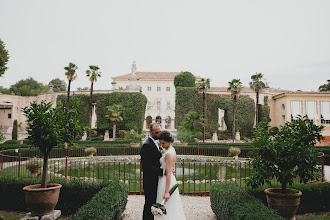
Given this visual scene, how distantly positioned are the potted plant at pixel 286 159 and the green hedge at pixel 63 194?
3615mm

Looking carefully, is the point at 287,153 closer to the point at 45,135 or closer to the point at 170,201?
the point at 170,201

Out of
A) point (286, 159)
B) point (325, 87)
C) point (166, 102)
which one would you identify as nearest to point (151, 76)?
point (166, 102)

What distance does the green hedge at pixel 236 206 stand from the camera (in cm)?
332

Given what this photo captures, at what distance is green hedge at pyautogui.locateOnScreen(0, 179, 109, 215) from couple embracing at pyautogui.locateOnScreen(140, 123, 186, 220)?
207 cm

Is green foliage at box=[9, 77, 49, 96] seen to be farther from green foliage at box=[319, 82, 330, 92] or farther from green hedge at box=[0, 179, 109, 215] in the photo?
green foliage at box=[319, 82, 330, 92]

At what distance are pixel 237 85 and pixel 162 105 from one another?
18.0 meters

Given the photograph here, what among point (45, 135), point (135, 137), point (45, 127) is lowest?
point (135, 137)

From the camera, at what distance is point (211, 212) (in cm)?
569

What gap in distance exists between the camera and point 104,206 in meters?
3.58

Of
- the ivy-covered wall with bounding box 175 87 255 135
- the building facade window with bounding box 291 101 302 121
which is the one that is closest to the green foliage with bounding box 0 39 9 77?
the ivy-covered wall with bounding box 175 87 255 135

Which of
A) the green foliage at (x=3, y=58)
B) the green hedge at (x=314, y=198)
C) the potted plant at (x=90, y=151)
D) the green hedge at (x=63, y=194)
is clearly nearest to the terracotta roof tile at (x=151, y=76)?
the green foliage at (x=3, y=58)

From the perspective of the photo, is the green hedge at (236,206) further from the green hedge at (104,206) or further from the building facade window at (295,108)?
the building facade window at (295,108)

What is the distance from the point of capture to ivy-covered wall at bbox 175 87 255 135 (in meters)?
30.8

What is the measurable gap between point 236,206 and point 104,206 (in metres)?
2.32
